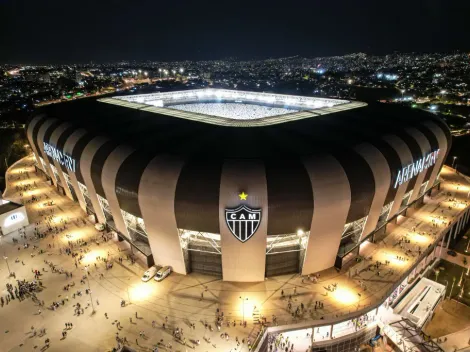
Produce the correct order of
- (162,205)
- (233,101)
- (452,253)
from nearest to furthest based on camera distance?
(162,205) < (452,253) < (233,101)

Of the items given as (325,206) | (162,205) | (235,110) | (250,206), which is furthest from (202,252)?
(235,110)

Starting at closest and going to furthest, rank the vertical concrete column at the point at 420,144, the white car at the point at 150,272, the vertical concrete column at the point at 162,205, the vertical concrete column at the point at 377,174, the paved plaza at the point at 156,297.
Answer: the paved plaza at the point at 156,297 → the vertical concrete column at the point at 162,205 → the white car at the point at 150,272 → the vertical concrete column at the point at 377,174 → the vertical concrete column at the point at 420,144

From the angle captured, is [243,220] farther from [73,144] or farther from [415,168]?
[73,144]

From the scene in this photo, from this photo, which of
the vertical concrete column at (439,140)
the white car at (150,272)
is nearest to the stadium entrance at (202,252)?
the white car at (150,272)

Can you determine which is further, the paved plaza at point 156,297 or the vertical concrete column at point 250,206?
the vertical concrete column at point 250,206

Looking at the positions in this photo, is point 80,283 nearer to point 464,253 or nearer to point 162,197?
point 162,197

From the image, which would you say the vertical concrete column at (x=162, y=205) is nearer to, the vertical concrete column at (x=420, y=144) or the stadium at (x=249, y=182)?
the stadium at (x=249, y=182)
